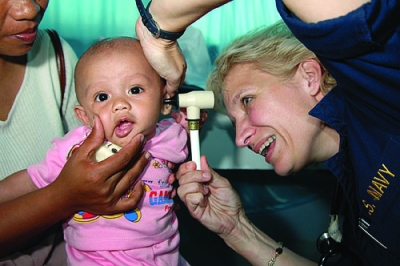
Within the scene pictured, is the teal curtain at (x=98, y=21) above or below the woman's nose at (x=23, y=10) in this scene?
below

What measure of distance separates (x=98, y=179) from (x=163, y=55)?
363 millimetres

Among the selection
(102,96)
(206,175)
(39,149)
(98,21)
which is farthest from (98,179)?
(98,21)

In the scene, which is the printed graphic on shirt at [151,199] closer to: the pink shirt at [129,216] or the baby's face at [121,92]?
the pink shirt at [129,216]

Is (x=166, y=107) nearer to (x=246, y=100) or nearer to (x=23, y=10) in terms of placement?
(x=246, y=100)

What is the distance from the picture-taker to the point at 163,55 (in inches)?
43.0

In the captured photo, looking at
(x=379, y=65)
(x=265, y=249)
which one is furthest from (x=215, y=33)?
(x=379, y=65)

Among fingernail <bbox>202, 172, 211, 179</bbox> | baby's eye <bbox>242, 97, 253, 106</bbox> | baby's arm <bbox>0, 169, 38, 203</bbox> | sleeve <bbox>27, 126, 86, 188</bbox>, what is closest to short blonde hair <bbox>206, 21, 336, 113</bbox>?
baby's eye <bbox>242, 97, 253, 106</bbox>

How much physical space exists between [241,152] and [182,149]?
48 centimetres

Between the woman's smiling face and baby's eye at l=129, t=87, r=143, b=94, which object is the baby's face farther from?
the woman's smiling face

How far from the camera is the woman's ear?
1287mm

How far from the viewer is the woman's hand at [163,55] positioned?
106 cm

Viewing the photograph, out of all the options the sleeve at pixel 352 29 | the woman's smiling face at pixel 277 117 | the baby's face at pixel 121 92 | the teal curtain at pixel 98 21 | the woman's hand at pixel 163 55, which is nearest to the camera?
the sleeve at pixel 352 29

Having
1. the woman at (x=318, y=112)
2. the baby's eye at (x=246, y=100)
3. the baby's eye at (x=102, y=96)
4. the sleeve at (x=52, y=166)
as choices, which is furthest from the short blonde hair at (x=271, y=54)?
the sleeve at (x=52, y=166)

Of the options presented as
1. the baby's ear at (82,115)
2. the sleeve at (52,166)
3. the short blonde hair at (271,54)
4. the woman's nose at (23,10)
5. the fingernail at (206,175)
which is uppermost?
the woman's nose at (23,10)
